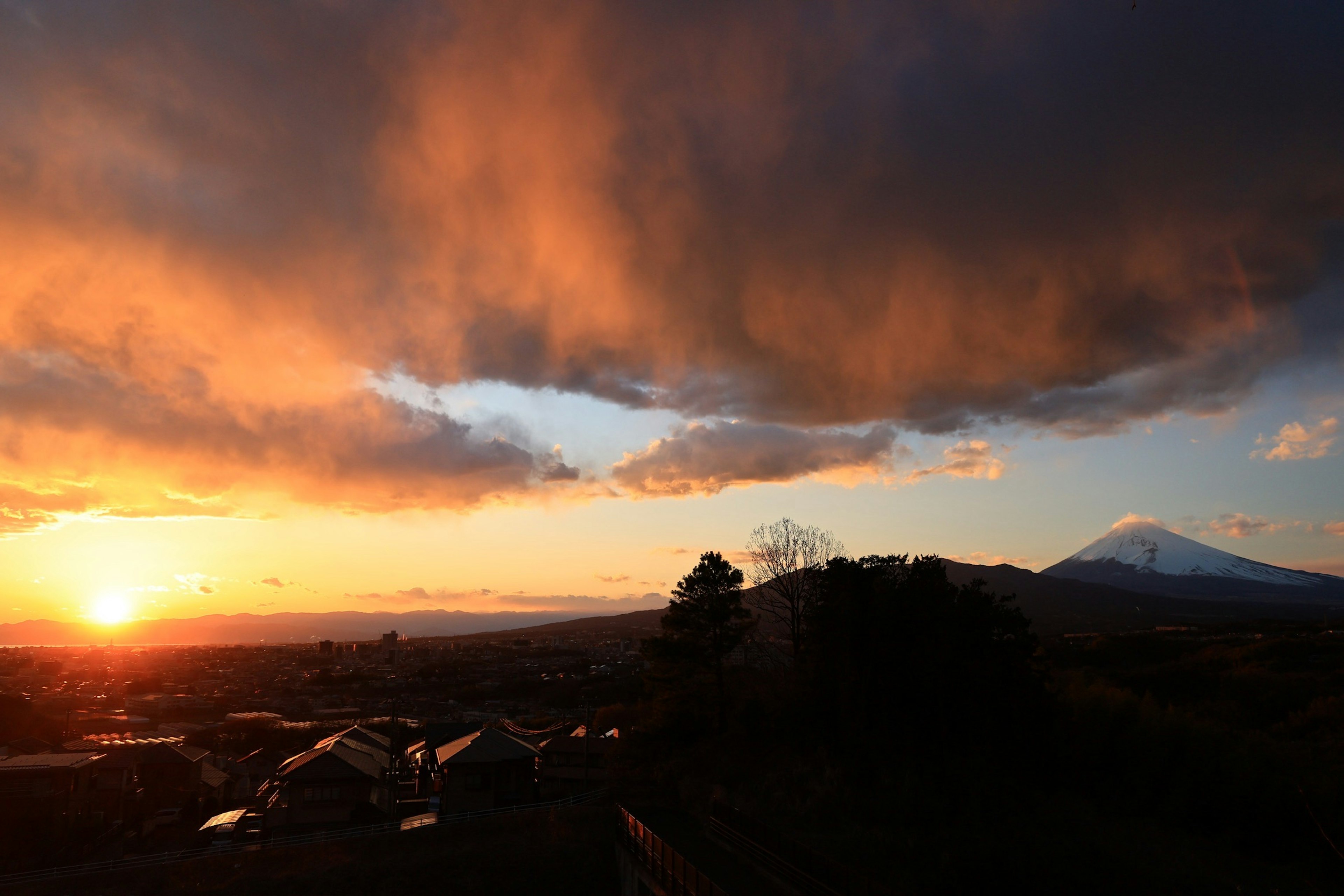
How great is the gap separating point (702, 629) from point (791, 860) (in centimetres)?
1835

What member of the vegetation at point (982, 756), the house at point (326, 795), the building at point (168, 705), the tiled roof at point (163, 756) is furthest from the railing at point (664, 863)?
the building at point (168, 705)

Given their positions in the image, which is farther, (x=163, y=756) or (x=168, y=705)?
(x=168, y=705)

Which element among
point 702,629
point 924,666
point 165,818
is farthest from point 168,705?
point 924,666

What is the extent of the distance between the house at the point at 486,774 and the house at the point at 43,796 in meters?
20.5

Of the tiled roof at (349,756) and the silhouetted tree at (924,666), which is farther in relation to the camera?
the tiled roof at (349,756)

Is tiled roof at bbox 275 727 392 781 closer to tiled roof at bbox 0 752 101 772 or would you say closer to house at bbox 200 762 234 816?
house at bbox 200 762 234 816

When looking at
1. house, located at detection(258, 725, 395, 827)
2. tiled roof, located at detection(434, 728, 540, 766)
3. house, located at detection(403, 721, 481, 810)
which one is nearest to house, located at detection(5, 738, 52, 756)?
house, located at detection(258, 725, 395, 827)

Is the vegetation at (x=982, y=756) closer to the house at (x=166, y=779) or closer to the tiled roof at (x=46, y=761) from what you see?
the tiled roof at (x=46, y=761)

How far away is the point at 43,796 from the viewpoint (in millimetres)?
38875

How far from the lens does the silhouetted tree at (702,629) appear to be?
137 ft

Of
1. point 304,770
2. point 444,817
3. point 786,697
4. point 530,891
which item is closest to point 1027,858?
point 786,697

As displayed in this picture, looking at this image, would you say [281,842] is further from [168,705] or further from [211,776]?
[168,705]

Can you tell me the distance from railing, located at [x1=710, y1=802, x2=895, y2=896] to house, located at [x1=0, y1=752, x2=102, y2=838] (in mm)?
38470

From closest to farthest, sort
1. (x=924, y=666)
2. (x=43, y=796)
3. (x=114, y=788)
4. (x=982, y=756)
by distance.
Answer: (x=982, y=756), (x=924, y=666), (x=43, y=796), (x=114, y=788)
